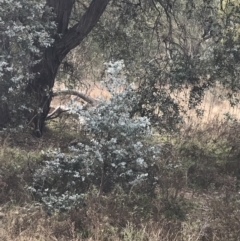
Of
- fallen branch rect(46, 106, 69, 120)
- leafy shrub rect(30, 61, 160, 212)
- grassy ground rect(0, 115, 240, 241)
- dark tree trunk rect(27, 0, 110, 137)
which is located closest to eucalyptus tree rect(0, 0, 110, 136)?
dark tree trunk rect(27, 0, 110, 137)

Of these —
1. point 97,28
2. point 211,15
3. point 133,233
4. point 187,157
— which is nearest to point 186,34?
point 211,15

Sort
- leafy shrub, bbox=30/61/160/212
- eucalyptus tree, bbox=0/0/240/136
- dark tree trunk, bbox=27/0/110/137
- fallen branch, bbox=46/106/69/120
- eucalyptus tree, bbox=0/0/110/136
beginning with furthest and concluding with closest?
fallen branch, bbox=46/106/69/120 → dark tree trunk, bbox=27/0/110/137 → eucalyptus tree, bbox=0/0/240/136 → eucalyptus tree, bbox=0/0/110/136 → leafy shrub, bbox=30/61/160/212

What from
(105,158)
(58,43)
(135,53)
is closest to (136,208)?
(105,158)

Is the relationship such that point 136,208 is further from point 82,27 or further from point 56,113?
point 56,113

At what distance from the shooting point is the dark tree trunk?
28.5 feet

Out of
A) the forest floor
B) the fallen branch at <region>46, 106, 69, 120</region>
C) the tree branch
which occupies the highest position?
the tree branch

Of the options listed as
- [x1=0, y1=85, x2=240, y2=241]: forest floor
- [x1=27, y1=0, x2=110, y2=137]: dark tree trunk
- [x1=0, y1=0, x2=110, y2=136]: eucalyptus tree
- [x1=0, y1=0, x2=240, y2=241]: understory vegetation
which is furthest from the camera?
[x1=27, y1=0, x2=110, y2=137]: dark tree trunk

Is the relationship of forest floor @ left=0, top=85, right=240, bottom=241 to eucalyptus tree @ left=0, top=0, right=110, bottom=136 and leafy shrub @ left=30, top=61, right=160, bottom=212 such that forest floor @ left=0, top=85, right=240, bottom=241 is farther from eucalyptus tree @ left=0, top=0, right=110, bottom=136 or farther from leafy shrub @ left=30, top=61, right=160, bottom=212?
eucalyptus tree @ left=0, top=0, right=110, bottom=136

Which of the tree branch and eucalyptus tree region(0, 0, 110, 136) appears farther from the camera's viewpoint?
the tree branch

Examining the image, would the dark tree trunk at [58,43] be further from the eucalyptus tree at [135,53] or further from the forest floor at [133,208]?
the forest floor at [133,208]

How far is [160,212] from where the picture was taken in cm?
578

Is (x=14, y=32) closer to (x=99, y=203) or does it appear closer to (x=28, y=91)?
(x=28, y=91)

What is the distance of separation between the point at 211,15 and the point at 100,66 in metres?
3.69

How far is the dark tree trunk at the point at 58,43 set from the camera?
8680 mm
